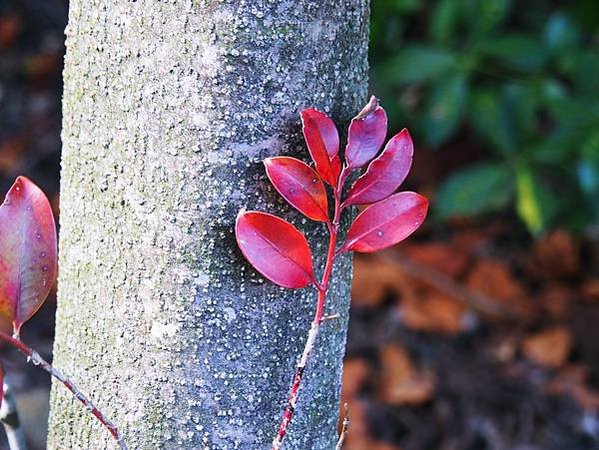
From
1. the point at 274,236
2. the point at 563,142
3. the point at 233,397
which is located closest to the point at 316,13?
the point at 274,236

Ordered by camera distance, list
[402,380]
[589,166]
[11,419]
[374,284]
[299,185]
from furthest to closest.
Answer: [374,284] → [402,380] → [589,166] → [11,419] → [299,185]

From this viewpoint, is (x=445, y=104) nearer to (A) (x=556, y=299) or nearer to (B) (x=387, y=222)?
(A) (x=556, y=299)

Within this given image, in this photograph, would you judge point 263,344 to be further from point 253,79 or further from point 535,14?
point 535,14

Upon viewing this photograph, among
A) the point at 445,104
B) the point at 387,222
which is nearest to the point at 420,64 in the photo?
the point at 445,104

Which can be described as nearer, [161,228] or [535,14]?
[161,228]

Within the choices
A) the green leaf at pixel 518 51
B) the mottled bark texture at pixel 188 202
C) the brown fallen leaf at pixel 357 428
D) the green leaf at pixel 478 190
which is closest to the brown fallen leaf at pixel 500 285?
the green leaf at pixel 478 190

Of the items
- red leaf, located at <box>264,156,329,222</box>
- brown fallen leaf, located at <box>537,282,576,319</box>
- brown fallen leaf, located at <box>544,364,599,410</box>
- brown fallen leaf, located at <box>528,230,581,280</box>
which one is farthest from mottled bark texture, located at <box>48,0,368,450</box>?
brown fallen leaf, located at <box>528,230,581,280</box>
